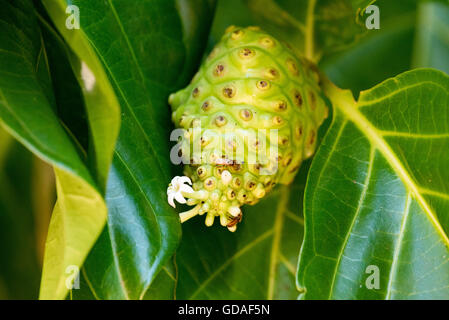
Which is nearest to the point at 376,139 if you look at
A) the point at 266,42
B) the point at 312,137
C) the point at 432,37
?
the point at 312,137

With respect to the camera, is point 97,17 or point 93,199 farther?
point 97,17

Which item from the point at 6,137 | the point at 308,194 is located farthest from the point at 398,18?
the point at 6,137

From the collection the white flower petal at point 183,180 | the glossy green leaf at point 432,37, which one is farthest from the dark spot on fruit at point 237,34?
the glossy green leaf at point 432,37

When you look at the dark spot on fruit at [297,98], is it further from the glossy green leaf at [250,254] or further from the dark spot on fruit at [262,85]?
the glossy green leaf at [250,254]

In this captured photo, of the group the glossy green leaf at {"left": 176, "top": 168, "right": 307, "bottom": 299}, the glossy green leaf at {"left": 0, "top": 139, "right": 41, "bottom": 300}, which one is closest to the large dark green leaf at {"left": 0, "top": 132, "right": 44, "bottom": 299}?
the glossy green leaf at {"left": 0, "top": 139, "right": 41, "bottom": 300}

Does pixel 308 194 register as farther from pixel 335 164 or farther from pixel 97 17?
pixel 97 17

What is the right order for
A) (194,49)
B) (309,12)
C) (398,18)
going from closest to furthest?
(194,49), (309,12), (398,18)

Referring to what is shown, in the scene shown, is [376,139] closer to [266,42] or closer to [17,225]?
[266,42]
